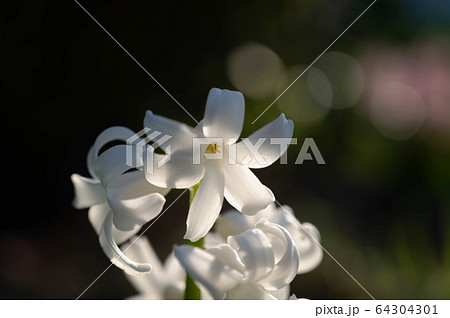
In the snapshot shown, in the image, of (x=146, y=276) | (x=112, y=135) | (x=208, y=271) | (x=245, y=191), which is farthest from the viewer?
(x=146, y=276)

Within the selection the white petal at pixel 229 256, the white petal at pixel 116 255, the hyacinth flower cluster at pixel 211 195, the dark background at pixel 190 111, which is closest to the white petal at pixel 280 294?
the hyacinth flower cluster at pixel 211 195

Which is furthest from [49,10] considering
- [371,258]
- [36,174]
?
[371,258]

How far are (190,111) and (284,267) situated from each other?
4.57ft

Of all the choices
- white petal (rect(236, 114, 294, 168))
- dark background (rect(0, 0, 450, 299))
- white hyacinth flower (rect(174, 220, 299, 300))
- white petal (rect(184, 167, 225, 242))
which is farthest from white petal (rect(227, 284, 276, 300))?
dark background (rect(0, 0, 450, 299))

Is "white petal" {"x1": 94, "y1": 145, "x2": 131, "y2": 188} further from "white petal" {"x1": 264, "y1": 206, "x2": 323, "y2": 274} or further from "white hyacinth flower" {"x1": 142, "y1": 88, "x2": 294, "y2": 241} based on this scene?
"white petal" {"x1": 264, "y1": 206, "x2": 323, "y2": 274}

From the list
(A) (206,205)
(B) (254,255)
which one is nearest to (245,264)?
(B) (254,255)

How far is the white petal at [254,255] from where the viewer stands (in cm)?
81

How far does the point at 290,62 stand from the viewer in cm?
232

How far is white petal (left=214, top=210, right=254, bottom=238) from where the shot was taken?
964 mm

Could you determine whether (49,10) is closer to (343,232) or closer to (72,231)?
(72,231)

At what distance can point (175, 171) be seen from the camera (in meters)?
0.86

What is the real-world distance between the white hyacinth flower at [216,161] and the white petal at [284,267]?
0.22 feet

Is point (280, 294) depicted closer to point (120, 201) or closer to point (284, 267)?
point (284, 267)

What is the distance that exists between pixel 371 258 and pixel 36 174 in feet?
4.84
